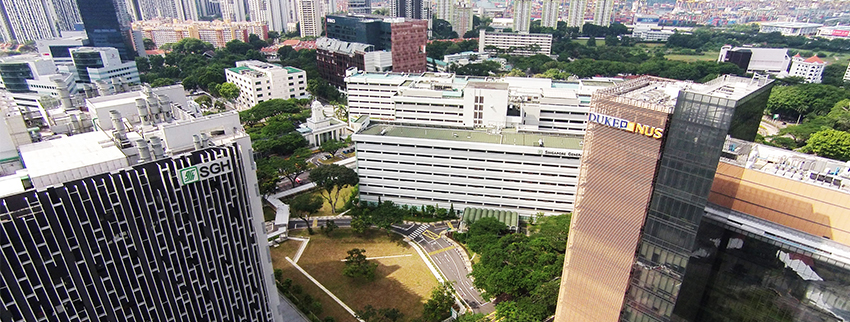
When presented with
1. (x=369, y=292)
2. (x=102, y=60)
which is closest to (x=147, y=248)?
(x=369, y=292)

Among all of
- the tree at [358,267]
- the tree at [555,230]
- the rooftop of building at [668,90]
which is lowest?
the tree at [358,267]

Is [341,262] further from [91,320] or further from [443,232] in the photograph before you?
[91,320]

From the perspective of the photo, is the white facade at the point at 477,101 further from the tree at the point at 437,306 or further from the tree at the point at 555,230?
the tree at the point at 437,306

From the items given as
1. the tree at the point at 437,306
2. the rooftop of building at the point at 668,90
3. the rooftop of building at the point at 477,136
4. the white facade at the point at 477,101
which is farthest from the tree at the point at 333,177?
the rooftop of building at the point at 668,90

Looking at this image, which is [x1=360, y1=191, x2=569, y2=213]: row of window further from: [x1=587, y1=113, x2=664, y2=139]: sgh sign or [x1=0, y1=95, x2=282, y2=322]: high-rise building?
[x1=587, y1=113, x2=664, y2=139]: sgh sign

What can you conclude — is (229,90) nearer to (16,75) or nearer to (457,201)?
(16,75)

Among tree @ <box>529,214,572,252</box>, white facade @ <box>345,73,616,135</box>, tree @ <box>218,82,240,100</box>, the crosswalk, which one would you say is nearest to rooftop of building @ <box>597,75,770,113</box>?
tree @ <box>529,214,572,252</box>

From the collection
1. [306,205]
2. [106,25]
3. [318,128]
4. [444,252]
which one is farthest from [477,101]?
[106,25]
